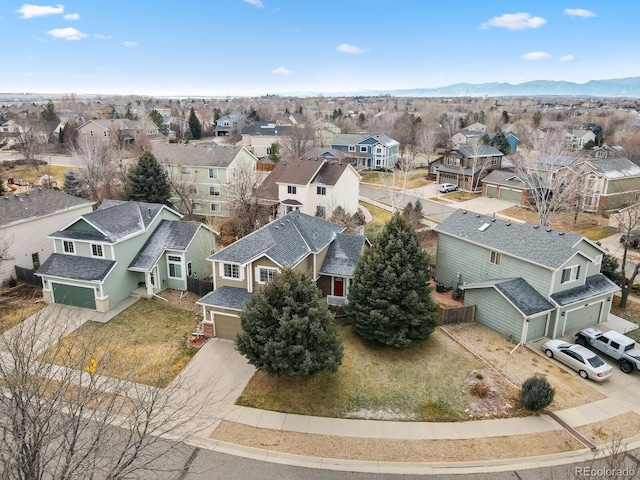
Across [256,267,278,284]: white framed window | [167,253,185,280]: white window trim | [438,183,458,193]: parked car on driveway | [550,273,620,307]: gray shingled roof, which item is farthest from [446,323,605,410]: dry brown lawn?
[438,183,458,193]: parked car on driveway

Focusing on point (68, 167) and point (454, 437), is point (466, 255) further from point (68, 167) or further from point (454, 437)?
point (68, 167)

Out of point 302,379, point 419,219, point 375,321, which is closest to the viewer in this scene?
point 302,379

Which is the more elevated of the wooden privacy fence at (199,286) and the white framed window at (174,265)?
the white framed window at (174,265)

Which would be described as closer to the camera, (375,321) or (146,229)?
(375,321)

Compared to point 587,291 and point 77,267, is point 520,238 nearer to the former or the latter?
point 587,291

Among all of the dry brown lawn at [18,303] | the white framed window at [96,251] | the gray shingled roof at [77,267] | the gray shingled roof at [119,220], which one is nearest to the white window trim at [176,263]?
the gray shingled roof at [119,220]

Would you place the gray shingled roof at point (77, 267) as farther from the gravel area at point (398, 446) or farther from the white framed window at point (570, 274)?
the white framed window at point (570, 274)

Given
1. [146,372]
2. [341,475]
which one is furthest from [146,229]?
[341,475]
